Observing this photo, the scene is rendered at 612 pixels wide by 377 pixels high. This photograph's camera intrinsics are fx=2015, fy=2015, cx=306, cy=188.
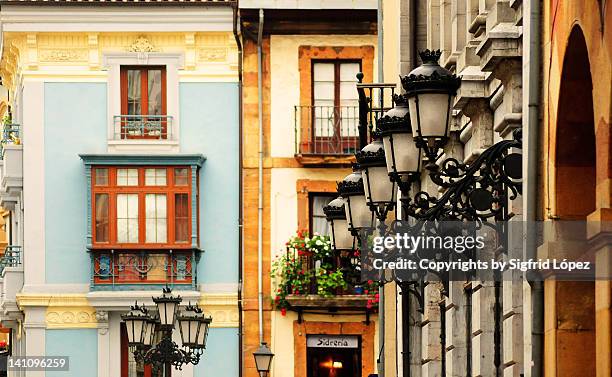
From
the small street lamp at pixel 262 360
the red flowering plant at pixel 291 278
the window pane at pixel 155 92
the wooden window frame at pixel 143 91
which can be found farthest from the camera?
the window pane at pixel 155 92

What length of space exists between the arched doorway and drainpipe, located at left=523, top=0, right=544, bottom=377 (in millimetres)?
399

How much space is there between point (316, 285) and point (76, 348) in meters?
5.29

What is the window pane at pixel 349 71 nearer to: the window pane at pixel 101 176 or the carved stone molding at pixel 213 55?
the carved stone molding at pixel 213 55

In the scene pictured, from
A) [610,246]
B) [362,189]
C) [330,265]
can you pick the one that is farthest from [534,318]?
[330,265]

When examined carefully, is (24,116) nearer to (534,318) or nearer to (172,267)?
(172,267)

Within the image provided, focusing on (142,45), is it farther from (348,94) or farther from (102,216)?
(348,94)

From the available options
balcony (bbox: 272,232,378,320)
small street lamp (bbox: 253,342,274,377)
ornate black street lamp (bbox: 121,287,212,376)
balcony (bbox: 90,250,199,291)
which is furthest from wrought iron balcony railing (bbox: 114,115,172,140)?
ornate black street lamp (bbox: 121,287,212,376)

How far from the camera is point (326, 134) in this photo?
41219 mm

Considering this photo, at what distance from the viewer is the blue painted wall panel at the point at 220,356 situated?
137ft

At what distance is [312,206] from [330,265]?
1.91 m

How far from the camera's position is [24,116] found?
4234cm

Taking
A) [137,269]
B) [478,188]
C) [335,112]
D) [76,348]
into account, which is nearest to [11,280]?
[76,348]

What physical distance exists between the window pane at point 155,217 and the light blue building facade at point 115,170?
0.09 feet

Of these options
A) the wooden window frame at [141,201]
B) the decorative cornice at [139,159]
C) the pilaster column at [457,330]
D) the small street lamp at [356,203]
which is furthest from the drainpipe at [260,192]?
the small street lamp at [356,203]
